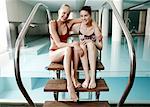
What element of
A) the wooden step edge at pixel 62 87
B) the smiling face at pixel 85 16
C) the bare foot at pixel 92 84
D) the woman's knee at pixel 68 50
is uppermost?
the smiling face at pixel 85 16

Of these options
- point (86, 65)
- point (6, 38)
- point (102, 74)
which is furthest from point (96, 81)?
point (6, 38)

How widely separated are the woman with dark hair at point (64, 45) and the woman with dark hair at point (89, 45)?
66 millimetres

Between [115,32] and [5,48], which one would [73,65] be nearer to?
[5,48]

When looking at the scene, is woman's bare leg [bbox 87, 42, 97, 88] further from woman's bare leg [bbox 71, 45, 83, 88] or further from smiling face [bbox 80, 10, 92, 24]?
smiling face [bbox 80, 10, 92, 24]

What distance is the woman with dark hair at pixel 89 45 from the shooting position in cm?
157

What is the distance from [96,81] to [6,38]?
143 inches

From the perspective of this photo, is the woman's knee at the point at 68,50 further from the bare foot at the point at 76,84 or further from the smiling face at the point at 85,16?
the smiling face at the point at 85,16

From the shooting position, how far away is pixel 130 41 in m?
1.35

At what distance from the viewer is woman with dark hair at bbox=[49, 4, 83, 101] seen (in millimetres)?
1539

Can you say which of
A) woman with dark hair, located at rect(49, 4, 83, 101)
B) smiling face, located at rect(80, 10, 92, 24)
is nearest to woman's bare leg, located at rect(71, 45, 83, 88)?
woman with dark hair, located at rect(49, 4, 83, 101)

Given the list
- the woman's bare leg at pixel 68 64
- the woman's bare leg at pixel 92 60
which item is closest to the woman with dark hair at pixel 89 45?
the woman's bare leg at pixel 92 60

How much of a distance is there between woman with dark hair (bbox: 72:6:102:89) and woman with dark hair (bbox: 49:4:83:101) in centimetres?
7

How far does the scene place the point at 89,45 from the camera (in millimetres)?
1591

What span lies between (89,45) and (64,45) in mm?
260
